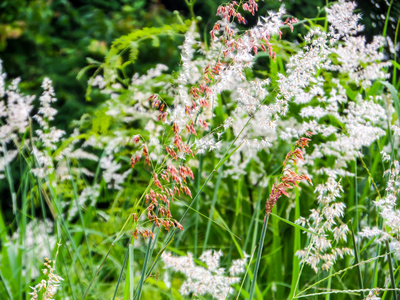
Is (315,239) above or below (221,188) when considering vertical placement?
above

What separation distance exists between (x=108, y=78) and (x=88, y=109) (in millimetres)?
1291

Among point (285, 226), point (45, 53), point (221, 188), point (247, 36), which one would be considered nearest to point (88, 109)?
point (45, 53)

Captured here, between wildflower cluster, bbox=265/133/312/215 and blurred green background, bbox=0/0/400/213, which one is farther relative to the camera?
blurred green background, bbox=0/0/400/213

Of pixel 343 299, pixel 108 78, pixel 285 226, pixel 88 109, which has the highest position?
pixel 108 78

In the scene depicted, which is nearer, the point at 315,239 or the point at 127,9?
the point at 315,239

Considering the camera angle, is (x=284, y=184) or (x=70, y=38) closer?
(x=284, y=184)

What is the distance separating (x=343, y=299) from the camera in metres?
1.32

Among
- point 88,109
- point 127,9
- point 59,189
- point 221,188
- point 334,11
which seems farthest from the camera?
point 127,9

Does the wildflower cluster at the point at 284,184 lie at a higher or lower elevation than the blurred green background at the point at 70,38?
lower

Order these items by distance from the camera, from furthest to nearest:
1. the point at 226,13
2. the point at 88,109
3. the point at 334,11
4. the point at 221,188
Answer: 1. the point at 88,109
2. the point at 221,188
3. the point at 334,11
4. the point at 226,13

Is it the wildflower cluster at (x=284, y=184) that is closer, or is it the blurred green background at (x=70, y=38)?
the wildflower cluster at (x=284, y=184)

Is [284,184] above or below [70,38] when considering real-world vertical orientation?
below

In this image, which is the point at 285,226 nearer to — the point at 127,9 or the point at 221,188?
the point at 221,188

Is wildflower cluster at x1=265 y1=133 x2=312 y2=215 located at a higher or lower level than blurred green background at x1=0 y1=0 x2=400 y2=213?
lower
